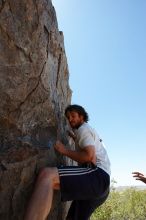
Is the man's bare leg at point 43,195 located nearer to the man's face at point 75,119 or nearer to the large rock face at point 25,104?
the large rock face at point 25,104

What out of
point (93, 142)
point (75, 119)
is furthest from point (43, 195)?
point (75, 119)

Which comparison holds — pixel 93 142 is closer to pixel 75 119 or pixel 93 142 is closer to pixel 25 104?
pixel 75 119

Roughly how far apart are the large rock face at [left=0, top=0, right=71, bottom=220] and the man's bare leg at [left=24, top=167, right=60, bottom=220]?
1.64ft

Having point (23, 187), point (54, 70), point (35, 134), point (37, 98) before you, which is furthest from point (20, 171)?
point (54, 70)

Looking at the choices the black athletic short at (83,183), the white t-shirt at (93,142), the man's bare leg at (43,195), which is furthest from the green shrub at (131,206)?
the man's bare leg at (43,195)

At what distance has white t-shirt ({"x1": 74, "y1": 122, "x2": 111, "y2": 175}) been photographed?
5879mm

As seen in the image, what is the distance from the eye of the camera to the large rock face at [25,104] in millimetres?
5582

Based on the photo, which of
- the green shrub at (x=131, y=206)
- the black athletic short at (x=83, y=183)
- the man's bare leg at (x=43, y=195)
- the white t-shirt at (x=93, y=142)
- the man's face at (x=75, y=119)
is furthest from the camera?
the green shrub at (x=131, y=206)

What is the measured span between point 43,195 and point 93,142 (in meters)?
1.34

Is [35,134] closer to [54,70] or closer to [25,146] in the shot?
[25,146]

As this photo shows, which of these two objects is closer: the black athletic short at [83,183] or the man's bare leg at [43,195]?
the man's bare leg at [43,195]

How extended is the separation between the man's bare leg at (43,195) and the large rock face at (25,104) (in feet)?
1.64

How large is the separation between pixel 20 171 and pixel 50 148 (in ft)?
2.89

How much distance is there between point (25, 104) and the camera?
611 cm
